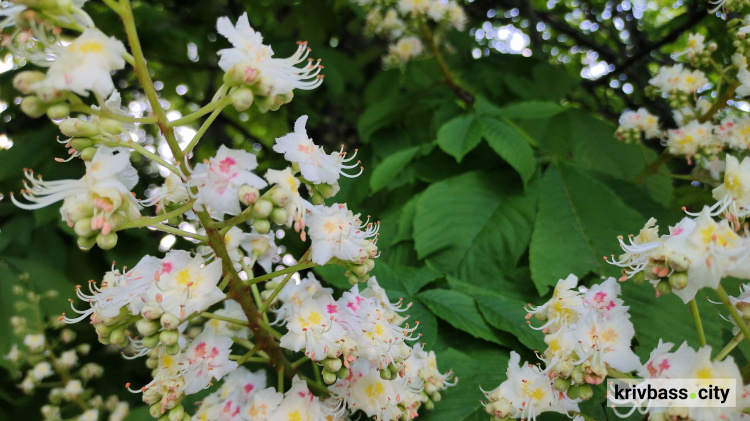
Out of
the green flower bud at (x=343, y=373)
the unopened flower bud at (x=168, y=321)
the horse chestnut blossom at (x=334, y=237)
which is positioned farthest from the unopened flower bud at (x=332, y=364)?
the unopened flower bud at (x=168, y=321)

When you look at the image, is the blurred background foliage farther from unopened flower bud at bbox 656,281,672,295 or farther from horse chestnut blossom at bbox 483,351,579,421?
unopened flower bud at bbox 656,281,672,295

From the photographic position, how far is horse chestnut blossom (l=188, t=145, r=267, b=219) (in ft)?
2.85

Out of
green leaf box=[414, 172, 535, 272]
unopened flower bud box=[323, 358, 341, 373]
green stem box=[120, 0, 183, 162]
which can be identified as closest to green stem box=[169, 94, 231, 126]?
green stem box=[120, 0, 183, 162]

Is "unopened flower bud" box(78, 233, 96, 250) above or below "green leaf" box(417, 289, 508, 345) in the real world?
above

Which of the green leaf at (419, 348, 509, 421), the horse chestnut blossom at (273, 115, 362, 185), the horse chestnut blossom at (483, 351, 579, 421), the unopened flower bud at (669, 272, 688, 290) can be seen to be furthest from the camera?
the green leaf at (419, 348, 509, 421)

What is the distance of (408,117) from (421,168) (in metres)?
0.75

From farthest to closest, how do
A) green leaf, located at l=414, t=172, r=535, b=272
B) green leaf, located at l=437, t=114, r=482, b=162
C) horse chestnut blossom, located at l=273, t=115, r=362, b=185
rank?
green leaf, located at l=437, t=114, r=482, b=162, green leaf, located at l=414, t=172, r=535, b=272, horse chestnut blossom, located at l=273, t=115, r=362, b=185

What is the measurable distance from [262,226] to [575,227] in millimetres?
1161

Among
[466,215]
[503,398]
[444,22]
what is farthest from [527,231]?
[444,22]

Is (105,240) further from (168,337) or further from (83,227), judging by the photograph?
(168,337)

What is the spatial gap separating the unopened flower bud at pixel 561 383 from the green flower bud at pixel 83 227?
948 millimetres

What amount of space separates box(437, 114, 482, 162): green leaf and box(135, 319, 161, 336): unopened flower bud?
118 cm

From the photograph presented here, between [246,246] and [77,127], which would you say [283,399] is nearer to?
[246,246]

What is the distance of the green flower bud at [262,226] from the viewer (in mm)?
868
